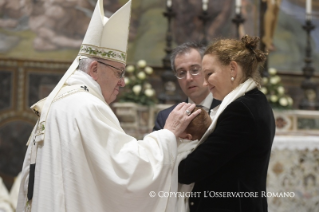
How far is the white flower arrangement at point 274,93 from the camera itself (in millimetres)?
6676

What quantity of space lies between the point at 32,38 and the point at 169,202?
483cm

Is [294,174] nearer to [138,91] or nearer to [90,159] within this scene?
[138,91]

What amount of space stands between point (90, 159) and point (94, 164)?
38 millimetres

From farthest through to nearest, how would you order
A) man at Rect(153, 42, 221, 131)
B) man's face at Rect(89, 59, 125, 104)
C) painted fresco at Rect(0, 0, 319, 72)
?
painted fresco at Rect(0, 0, 319, 72) → man at Rect(153, 42, 221, 131) → man's face at Rect(89, 59, 125, 104)

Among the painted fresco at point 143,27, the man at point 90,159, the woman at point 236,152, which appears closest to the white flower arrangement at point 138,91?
the painted fresco at point 143,27

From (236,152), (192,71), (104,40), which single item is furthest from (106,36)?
(236,152)

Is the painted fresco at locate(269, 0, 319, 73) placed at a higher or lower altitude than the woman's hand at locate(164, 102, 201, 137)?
higher

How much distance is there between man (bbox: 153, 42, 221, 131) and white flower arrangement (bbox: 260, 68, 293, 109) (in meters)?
2.70

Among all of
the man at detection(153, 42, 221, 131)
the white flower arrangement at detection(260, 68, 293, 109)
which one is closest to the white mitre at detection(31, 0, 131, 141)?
Answer: the man at detection(153, 42, 221, 131)

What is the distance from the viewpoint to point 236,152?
2.79 meters

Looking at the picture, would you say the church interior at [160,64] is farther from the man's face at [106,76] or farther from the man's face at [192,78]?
the man's face at [106,76]

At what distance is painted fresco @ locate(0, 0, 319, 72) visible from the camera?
284 inches

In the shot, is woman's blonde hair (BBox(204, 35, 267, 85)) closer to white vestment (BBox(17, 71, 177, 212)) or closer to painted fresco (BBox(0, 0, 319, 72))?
white vestment (BBox(17, 71, 177, 212))

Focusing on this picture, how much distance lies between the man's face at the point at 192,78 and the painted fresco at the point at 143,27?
3.45 metres
